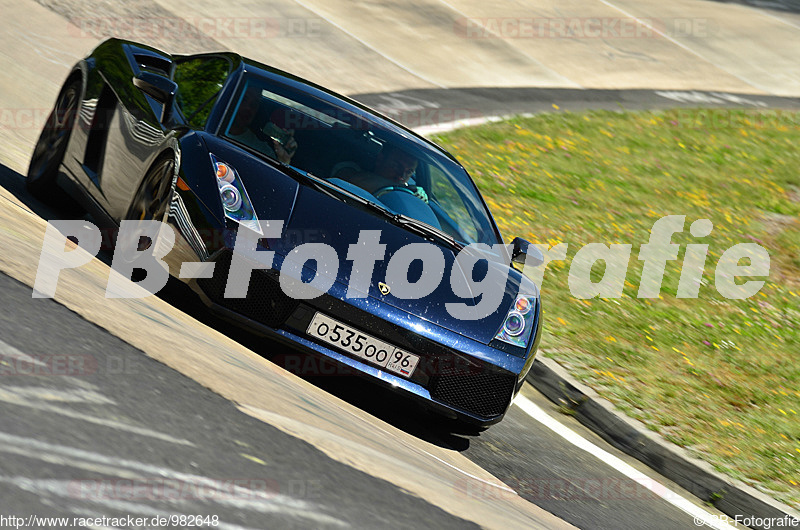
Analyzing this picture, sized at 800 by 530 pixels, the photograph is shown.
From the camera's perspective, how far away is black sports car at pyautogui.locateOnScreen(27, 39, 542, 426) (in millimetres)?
4621

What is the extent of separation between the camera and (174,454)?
3049 millimetres

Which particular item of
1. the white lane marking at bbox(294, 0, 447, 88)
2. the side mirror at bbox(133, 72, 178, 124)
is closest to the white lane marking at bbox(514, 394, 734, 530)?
the side mirror at bbox(133, 72, 178, 124)

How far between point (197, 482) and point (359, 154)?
127 inches

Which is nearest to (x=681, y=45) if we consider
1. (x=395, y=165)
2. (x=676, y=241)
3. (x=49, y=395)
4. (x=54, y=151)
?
(x=676, y=241)

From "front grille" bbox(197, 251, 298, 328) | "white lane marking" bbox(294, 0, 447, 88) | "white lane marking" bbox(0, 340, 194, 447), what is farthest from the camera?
"white lane marking" bbox(294, 0, 447, 88)

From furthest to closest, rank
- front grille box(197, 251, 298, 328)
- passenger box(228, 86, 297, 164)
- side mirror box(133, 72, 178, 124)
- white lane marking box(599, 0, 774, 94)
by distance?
white lane marking box(599, 0, 774, 94)
side mirror box(133, 72, 178, 124)
passenger box(228, 86, 297, 164)
front grille box(197, 251, 298, 328)

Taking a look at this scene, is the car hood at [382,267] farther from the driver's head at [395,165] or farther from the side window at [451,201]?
the driver's head at [395,165]

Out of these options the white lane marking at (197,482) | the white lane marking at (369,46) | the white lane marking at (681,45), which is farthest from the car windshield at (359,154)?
the white lane marking at (681,45)

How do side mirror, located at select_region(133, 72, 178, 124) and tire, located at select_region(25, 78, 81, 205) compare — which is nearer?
side mirror, located at select_region(133, 72, 178, 124)

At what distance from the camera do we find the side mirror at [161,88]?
551cm

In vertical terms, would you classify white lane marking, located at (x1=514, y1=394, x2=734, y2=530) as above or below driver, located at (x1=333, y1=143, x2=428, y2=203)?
below

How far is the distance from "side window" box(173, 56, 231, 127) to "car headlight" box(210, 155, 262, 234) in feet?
1.85

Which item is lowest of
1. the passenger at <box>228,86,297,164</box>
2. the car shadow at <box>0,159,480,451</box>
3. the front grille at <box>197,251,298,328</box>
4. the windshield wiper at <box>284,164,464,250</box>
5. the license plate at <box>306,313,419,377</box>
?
the car shadow at <box>0,159,480,451</box>

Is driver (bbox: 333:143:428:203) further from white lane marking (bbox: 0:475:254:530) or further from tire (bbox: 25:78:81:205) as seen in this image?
white lane marking (bbox: 0:475:254:530)
